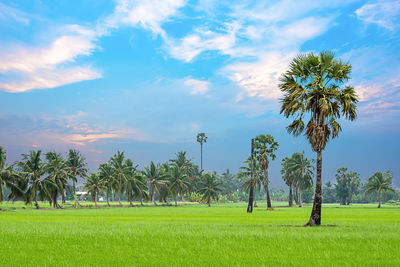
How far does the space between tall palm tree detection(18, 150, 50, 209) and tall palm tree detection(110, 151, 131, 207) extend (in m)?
24.4

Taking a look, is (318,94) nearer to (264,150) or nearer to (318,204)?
(318,204)

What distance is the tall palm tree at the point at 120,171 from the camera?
105 m

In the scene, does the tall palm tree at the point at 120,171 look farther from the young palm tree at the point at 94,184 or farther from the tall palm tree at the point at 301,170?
the tall palm tree at the point at 301,170

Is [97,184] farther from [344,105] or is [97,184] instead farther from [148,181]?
[344,105]

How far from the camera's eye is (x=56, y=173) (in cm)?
8488

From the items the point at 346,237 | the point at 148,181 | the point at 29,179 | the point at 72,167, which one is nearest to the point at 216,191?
the point at 148,181

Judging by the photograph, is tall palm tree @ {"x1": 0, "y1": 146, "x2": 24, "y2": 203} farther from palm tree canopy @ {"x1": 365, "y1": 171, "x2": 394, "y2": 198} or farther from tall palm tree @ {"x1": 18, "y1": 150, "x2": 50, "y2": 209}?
palm tree canopy @ {"x1": 365, "y1": 171, "x2": 394, "y2": 198}

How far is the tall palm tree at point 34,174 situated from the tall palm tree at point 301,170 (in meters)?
71.5

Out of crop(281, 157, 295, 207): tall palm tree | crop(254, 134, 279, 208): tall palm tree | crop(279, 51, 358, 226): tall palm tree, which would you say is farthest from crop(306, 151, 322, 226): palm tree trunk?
crop(281, 157, 295, 207): tall palm tree

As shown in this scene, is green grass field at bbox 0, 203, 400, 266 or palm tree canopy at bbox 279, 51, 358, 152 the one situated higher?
palm tree canopy at bbox 279, 51, 358, 152

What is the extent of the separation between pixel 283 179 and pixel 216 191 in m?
28.2

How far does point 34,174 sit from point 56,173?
15.2 feet

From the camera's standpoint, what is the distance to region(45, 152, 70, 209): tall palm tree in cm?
8462

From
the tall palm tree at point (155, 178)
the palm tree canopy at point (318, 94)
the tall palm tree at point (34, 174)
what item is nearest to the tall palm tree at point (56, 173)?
the tall palm tree at point (34, 174)
